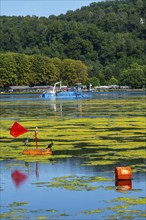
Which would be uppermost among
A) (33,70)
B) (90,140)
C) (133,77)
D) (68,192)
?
(33,70)

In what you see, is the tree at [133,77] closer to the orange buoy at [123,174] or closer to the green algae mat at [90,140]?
the green algae mat at [90,140]

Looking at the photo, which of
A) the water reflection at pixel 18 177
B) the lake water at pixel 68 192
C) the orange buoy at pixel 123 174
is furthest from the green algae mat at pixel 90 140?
the water reflection at pixel 18 177

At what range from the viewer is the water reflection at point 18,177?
2181cm

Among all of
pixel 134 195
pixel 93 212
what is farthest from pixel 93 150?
pixel 93 212

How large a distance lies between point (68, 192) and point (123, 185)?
5.90 ft

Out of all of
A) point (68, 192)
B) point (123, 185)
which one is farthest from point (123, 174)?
point (68, 192)

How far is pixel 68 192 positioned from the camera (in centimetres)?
1980

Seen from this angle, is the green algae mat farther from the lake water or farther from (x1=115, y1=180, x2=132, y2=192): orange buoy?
(x1=115, y1=180, x2=132, y2=192): orange buoy

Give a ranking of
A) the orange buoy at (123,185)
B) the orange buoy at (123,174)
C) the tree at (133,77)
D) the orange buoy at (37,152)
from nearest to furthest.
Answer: the orange buoy at (123,185), the orange buoy at (123,174), the orange buoy at (37,152), the tree at (133,77)

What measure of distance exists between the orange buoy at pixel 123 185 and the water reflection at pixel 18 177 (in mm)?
3001

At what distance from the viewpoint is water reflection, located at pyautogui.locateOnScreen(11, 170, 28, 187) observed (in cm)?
2181

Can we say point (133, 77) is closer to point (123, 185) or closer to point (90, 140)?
point (90, 140)

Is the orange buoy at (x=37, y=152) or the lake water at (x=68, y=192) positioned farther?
the orange buoy at (x=37, y=152)

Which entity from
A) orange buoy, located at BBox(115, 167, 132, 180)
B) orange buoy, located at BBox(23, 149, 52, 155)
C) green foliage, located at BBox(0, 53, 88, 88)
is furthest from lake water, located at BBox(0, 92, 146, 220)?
green foliage, located at BBox(0, 53, 88, 88)
